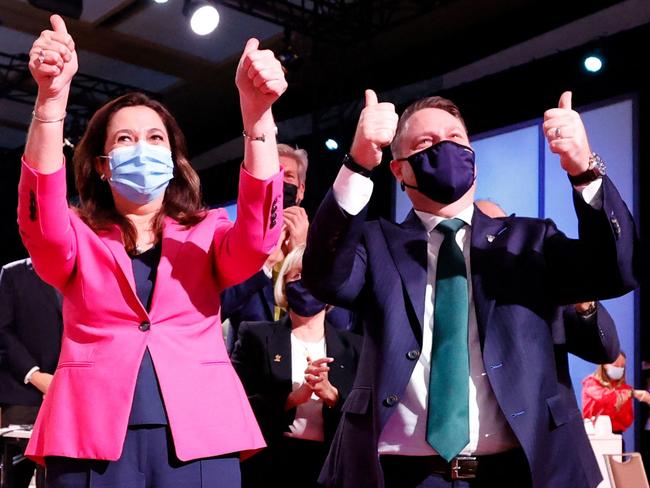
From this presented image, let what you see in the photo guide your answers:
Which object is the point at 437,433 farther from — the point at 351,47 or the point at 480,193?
the point at 351,47

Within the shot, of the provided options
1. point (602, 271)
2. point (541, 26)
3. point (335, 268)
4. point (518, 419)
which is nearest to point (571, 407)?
point (518, 419)

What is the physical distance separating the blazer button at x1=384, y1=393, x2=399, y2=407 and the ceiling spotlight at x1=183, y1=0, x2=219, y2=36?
19.8ft

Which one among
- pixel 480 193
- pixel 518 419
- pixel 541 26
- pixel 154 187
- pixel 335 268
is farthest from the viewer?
pixel 480 193

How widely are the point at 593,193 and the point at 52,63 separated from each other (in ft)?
3.63

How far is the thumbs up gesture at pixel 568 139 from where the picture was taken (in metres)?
1.77

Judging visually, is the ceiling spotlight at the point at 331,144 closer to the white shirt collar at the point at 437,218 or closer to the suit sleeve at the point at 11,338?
the suit sleeve at the point at 11,338

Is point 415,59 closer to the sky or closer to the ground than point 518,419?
closer to the sky

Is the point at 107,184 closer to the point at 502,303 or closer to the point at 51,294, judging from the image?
the point at 502,303

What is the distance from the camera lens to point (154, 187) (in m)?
2.01

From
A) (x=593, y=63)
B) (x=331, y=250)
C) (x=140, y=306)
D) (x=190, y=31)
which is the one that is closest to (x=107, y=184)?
(x=140, y=306)

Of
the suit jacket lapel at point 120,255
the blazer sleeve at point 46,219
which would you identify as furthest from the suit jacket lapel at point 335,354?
the blazer sleeve at point 46,219

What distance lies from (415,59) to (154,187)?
730 centimetres

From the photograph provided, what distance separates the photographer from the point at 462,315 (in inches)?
74.2

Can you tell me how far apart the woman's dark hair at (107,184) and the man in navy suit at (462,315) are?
0.39 meters
